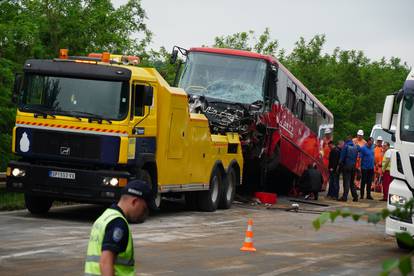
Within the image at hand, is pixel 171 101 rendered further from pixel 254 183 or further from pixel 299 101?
pixel 299 101

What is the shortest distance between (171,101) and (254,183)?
8204 mm

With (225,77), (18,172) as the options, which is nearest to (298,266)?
(18,172)

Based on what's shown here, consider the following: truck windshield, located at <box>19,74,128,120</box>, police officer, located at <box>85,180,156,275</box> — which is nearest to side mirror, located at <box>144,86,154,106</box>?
truck windshield, located at <box>19,74,128,120</box>

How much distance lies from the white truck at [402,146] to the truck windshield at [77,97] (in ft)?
15.8

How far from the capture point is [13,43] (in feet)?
116

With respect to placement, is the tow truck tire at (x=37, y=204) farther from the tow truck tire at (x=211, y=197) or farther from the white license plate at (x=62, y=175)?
the tow truck tire at (x=211, y=197)

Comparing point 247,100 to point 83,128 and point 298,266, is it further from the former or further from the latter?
point 298,266

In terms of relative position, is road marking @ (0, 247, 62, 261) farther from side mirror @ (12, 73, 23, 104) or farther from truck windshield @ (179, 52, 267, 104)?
truck windshield @ (179, 52, 267, 104)

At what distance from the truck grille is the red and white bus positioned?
526cm

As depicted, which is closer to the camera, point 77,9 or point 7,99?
point 7,99

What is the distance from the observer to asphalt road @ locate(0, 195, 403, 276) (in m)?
11.8

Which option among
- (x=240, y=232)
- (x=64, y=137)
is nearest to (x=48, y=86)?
(x=64, y=137)

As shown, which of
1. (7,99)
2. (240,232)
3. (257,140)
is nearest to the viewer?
(240,232)

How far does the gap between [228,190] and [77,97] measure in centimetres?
642
